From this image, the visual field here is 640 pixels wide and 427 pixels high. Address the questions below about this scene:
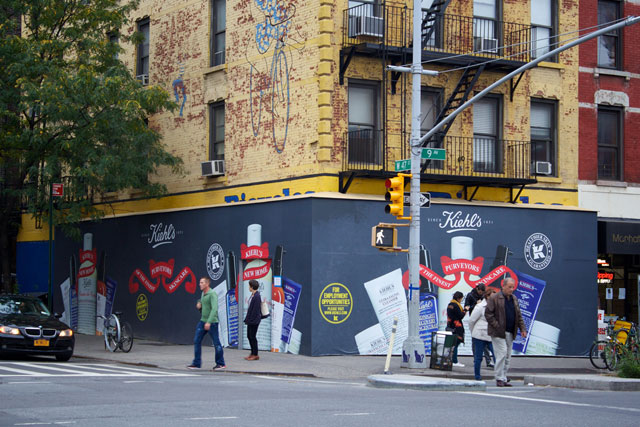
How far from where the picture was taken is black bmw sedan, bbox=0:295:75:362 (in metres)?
19.3

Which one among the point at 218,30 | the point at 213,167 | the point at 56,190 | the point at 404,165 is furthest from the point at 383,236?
the point at 56,190

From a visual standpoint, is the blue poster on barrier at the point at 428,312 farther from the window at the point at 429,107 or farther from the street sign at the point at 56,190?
the street sign at the point at 56,190

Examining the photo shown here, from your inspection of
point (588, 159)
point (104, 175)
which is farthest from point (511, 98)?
point (104, 175)

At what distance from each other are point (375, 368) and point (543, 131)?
31.2ft

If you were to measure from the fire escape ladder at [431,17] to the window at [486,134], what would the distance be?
2429 millimetres

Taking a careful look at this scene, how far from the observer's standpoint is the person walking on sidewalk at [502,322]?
54.8 ft

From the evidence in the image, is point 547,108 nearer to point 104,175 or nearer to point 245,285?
point 245,285

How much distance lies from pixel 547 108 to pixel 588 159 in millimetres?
1924

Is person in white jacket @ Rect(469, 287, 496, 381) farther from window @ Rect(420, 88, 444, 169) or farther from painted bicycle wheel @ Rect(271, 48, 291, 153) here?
painted bicycle wheel @ Rect(271, 48, 291, 153)

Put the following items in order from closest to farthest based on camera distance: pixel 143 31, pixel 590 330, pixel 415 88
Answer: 1. pixel 415 88
2. pixel 590 330
3. pixel 143 31

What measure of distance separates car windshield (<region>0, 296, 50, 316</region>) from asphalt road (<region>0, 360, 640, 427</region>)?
3.48m

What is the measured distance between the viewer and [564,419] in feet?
37.9

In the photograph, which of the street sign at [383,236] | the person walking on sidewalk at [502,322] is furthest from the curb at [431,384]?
the street sign at [383,236]

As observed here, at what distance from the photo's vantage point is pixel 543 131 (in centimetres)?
2583
